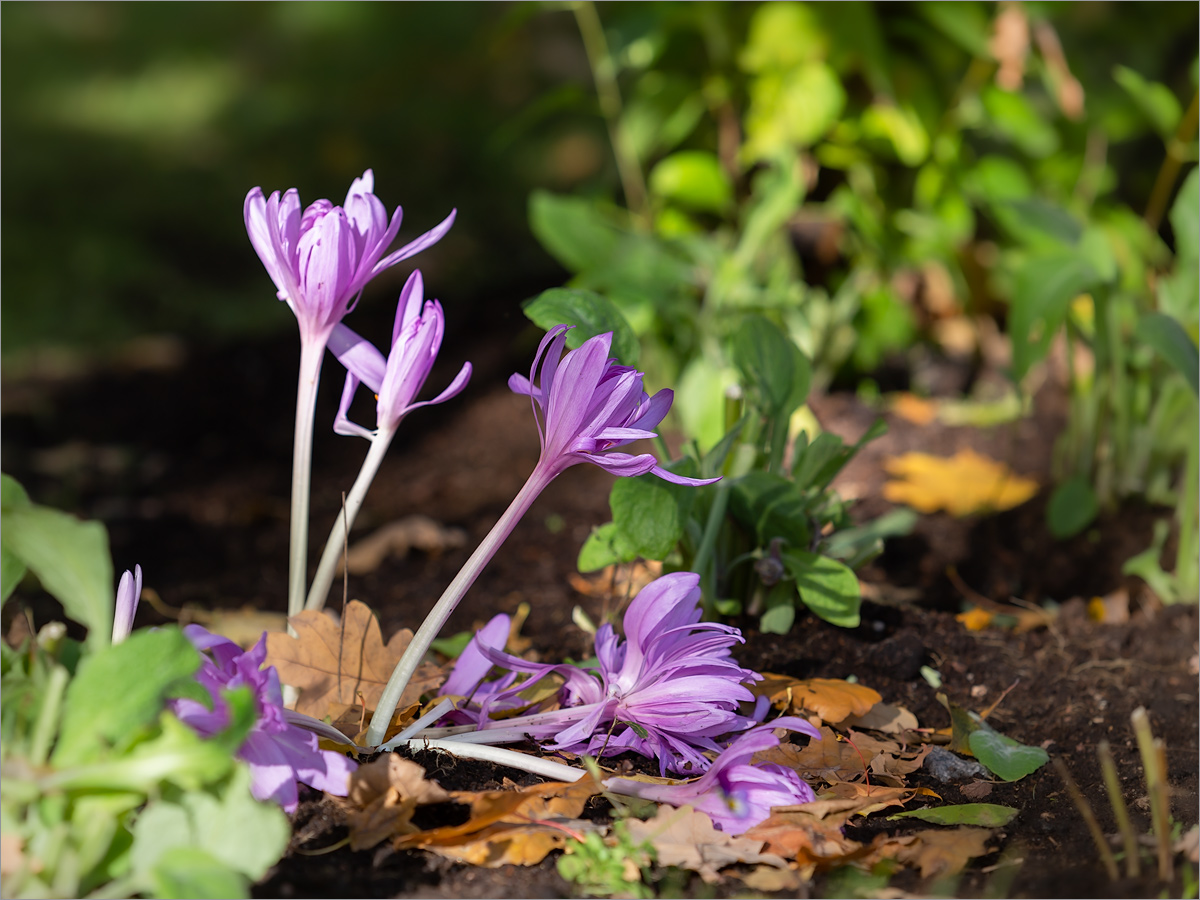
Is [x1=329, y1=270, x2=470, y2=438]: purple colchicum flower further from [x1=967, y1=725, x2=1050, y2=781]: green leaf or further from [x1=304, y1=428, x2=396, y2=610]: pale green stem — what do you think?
[x1=967, y1=725, x2=1050, y2=781]: green leaf

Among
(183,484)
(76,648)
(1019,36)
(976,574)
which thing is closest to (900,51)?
(1019,36)

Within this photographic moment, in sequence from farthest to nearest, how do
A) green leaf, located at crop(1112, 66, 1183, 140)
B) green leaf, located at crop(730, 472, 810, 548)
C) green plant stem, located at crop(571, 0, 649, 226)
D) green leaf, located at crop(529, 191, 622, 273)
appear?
1. green plant stem, located at crop(571, 0, 649, 226)
2. green leaf, located at crop(529, 191, 622, 273)
3. green leaf, located at crop(1112, 66, 1183, 140)
4. green leaf, located at crop(730, 472, 810, 548)

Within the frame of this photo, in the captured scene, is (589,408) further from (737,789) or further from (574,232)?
(574,232)

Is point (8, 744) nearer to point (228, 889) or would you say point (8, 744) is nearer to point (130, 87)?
point (228, 889)

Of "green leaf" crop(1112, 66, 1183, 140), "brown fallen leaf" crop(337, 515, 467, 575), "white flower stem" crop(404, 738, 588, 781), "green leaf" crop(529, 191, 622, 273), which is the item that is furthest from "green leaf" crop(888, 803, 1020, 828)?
"green leaf" crop(1112, 66, 1183, 140)

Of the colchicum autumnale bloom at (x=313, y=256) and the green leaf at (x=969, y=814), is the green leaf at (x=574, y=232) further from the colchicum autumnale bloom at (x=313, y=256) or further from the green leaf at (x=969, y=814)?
the green leaf at (x=969, y=814)

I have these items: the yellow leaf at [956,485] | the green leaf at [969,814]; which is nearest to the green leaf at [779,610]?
the green leaf at [969,814]
